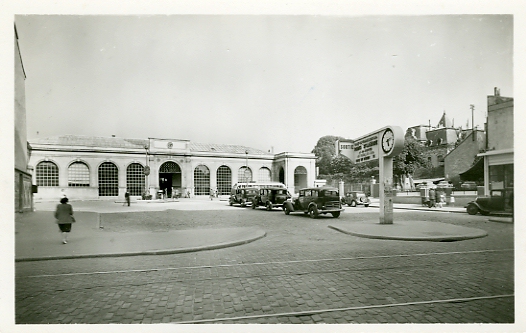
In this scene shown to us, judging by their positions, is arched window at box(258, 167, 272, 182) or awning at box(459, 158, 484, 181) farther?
arched window at box(258, 167, 272, 182)

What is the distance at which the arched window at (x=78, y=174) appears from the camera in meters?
7.55

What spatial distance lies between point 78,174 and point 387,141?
9.45 m

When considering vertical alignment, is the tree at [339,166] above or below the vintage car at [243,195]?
above

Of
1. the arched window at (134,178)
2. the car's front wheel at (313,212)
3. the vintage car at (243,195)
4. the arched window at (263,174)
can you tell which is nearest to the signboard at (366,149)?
the car's front wheel at (313,212)

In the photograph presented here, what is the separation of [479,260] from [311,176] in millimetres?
29669

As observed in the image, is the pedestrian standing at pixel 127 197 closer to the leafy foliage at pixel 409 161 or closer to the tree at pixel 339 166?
the leafy foliage at pixel 409 161

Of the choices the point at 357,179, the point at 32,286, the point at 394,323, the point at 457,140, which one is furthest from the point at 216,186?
the point at 394,323

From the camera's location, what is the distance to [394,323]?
135 inches

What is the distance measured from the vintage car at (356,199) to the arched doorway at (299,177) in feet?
45.6

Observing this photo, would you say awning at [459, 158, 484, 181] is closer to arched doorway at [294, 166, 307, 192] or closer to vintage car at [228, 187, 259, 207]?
vintage car at [228, 187, 259, 207]

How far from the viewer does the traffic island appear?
25.2 ft

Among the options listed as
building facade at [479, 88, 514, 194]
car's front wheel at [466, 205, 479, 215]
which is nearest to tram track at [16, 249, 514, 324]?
building facade at [479, 88, 514, 194]

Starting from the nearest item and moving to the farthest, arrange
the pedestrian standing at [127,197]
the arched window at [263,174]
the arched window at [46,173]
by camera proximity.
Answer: the arched window at [46,173], the pedestrian standing at [127,197], the arched window at [263,174]

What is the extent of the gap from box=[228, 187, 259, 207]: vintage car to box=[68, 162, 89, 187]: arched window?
11398 millimetres
